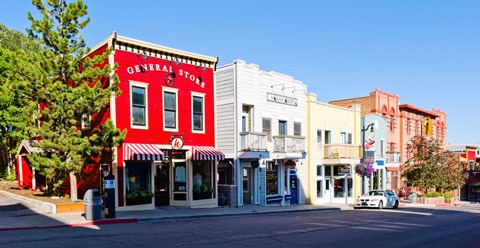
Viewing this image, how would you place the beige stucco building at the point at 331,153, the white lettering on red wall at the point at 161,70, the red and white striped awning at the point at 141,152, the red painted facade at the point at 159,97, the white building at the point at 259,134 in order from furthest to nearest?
the beige stucco building at the point at 331,153
the white building at the point at 259,134
the white lettering on red wall at the point at 161,70
the red painted facade at the point at 159,97
the red and white striped awning at the point at 141,152

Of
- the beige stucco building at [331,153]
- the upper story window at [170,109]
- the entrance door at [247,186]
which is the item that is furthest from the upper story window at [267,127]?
the upper story window at [170,109]

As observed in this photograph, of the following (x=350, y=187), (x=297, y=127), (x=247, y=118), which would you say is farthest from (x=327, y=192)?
(x=247, y=118)

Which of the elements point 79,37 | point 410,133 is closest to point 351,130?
point 410,133

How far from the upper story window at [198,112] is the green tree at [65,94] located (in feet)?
17.1

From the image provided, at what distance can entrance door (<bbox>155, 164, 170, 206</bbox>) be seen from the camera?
21878 millimetres

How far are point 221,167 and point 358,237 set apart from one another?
13.2 metres

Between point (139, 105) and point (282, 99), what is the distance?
1067cm

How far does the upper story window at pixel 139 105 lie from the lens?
19.9 meters

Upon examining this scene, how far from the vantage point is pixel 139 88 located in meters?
20.2

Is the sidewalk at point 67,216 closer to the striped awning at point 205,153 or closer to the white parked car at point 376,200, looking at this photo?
the striped awning at point 205,153

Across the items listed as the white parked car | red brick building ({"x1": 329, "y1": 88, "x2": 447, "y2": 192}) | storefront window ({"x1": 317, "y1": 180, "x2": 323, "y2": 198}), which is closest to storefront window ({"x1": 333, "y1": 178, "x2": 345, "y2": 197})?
storefront window ({"x1": 317, "y1": 180, "x2": 323, "y2": 198})

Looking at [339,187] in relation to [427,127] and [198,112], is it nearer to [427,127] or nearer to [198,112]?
[198,112]

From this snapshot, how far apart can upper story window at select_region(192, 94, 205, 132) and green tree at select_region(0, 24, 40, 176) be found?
7.84m

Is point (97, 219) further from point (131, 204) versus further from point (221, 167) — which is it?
point (221, 167)
